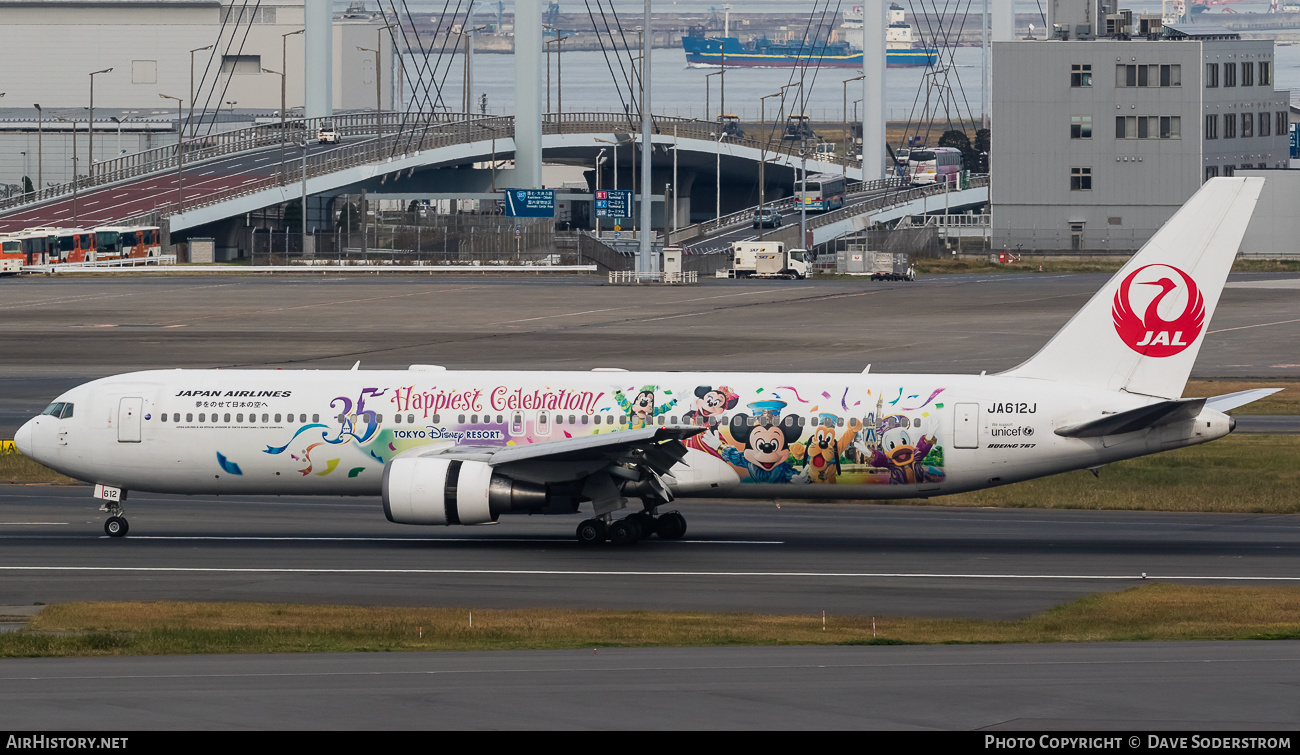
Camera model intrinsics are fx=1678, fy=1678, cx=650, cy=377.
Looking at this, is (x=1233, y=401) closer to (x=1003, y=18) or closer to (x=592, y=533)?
(x=592, y=533)

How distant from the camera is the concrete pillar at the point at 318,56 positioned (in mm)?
172375

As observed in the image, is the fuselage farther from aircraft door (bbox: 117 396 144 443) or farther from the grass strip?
the grass strip

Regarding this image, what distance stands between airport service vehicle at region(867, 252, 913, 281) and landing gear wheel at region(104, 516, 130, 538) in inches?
3642

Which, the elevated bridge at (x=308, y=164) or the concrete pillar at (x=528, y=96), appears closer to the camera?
the elevated bridge at (x=308, y=164)

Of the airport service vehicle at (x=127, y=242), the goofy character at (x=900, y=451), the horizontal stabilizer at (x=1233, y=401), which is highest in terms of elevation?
the airport service vehicle at (x=127, y=242)

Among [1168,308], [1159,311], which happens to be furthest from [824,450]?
[1168,308]

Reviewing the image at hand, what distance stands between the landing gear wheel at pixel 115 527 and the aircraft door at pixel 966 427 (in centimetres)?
1909

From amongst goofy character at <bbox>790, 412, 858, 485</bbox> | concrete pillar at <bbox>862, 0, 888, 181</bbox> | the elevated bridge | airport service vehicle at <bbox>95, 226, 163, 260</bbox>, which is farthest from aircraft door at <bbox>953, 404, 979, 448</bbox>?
concrete pillar at <bbox>862, 0, 888, 181</bbox>

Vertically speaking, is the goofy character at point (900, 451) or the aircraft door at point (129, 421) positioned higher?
the aircraft door at point (129, 421)

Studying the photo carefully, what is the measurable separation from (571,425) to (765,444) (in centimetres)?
442

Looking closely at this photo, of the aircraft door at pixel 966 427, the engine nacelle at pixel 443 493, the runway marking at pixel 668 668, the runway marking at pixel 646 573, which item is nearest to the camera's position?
the runway marking at pixel 668 668

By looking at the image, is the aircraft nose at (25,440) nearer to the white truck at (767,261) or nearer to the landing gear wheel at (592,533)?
the landing gear wheel at (592,533)

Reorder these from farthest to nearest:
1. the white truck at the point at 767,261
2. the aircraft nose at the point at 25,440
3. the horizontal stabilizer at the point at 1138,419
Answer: the white truck at the point at 767,261 → the aircraft nose at the point at 25,440 → the horizontal stabilizer at the point at 1138,419

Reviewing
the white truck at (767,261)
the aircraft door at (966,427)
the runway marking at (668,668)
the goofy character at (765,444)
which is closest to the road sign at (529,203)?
the white truck at (767,261)
